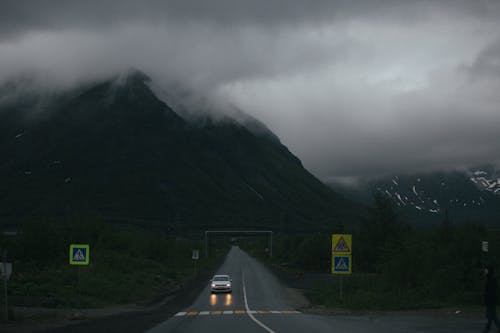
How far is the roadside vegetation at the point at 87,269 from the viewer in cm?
3512

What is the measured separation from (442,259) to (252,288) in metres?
18.7

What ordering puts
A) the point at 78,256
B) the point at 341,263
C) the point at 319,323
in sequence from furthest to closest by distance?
the point at 341,263 < the point at 78,256 < the point at 319,323

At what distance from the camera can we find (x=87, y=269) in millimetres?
45719

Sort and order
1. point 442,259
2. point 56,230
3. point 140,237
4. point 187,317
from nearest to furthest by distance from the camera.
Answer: point 187,317 < point 442,259 < point 56,230 < point 140,237

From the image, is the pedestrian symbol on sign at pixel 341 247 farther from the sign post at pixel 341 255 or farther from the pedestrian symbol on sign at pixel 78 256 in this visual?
the pedestrian symbol on sign at pixel 78 256

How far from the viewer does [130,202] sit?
7805 inches

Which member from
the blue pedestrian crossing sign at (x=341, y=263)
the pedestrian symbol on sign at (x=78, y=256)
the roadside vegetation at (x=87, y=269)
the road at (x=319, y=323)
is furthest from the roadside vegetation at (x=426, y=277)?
the pedestrian symbol on sign at (x=78, y=256)

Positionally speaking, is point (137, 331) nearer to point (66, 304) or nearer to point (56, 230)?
point (66, 304)

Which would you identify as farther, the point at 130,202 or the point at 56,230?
the point at 130,202

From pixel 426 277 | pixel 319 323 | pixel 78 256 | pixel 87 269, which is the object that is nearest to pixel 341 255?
pixel 426 277

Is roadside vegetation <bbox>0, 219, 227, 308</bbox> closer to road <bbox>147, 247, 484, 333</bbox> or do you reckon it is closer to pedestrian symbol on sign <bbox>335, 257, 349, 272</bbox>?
road <bbox>147, 247, 484, 333</bbox>

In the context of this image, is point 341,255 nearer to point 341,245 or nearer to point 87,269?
point 341,245

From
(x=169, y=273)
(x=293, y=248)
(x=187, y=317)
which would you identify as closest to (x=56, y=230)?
(x=169, y=273)

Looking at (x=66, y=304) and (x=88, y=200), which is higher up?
(x=88, y=200)
